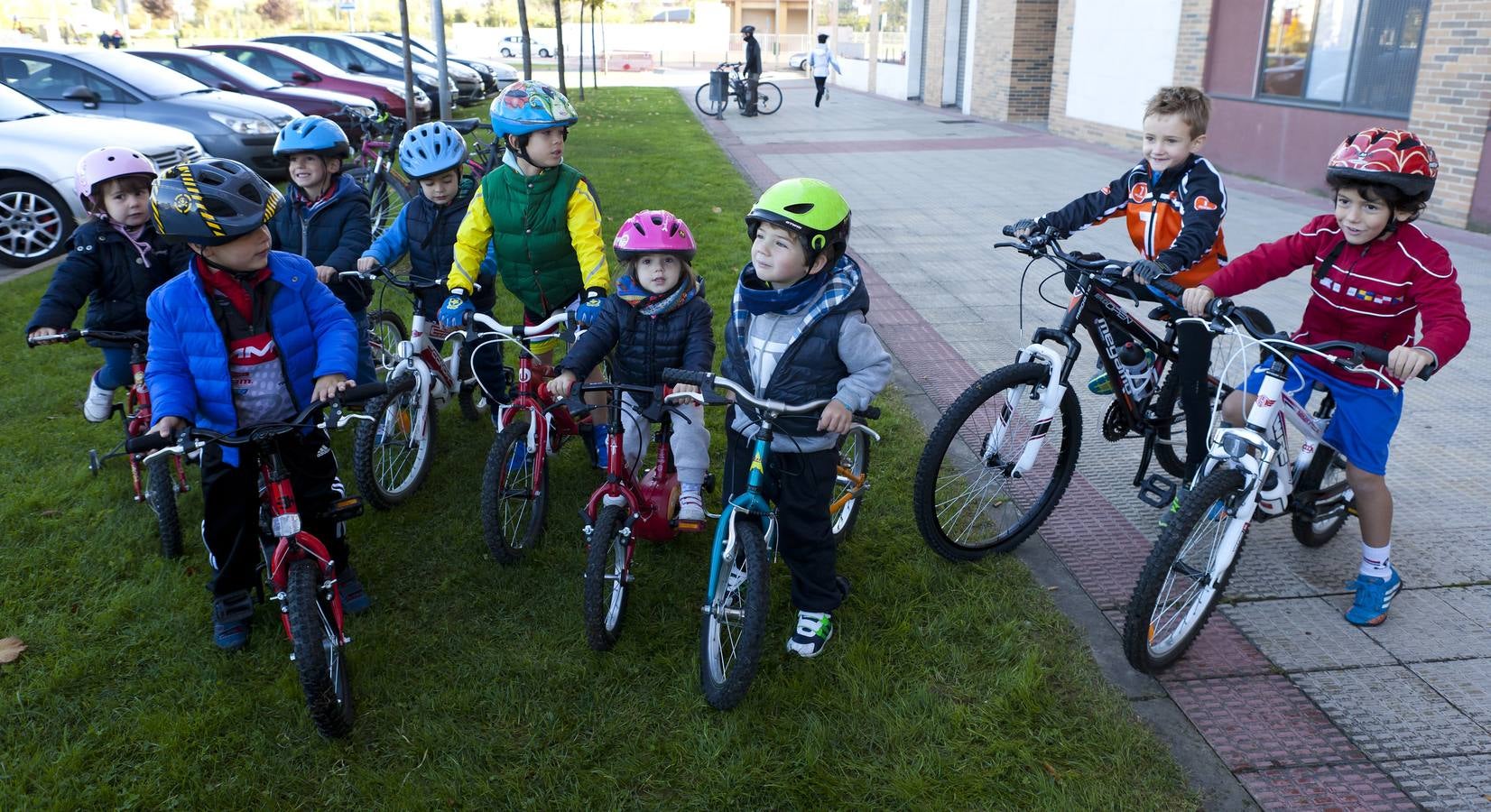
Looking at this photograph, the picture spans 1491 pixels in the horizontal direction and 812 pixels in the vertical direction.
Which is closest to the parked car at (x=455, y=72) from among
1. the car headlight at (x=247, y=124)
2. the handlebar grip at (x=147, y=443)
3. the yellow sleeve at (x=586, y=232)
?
the car headlight at (x=247, y=124)

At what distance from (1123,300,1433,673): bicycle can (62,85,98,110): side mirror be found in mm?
12764

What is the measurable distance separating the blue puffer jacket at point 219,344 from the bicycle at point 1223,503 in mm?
2695

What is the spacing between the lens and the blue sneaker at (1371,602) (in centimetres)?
373

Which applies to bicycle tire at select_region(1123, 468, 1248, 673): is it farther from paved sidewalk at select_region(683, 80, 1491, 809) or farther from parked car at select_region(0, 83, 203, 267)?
parked car at select_region(0, 83, 203, 267)

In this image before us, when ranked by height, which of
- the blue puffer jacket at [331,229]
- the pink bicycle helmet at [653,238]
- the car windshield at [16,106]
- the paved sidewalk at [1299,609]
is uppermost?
the car windshield at [16,106]

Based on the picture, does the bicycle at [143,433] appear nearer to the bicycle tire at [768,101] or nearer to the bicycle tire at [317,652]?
the bicycle tire at [317,652]

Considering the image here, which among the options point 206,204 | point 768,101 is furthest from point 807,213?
point 768,101

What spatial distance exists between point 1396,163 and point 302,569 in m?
3.62

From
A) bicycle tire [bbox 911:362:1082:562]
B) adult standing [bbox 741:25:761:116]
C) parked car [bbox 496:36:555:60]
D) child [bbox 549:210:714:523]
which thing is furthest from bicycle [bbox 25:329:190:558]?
parked car [bbox 496:36:555:60]

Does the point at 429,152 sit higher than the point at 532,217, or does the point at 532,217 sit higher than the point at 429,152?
the point at 429,152

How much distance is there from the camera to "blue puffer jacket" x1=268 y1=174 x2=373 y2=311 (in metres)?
4.95

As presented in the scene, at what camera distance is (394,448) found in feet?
15.9

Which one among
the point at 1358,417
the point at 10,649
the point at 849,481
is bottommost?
the point at 10,649

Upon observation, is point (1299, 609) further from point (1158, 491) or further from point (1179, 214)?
point (1179, 214)
